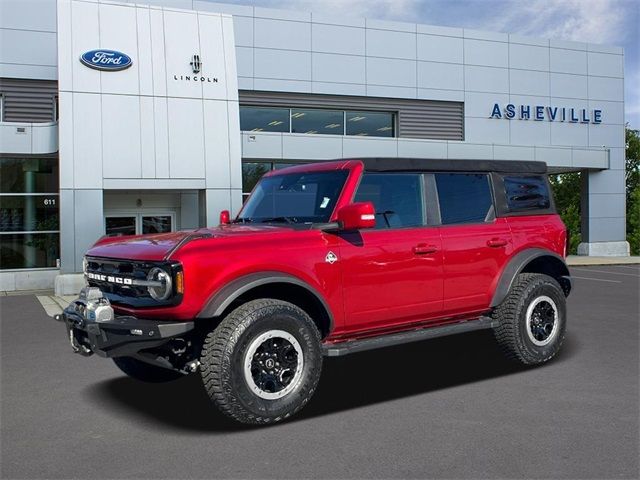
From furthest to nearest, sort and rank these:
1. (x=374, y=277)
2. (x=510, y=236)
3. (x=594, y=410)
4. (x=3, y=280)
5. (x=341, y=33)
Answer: (x=341, y=33) → (x=3, y=280) → (x=510, y=236) → (x=374, y=277) → (x=594, y=410)

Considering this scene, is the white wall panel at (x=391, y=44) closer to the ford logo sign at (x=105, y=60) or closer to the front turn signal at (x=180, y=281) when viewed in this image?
the ford logo sign at (x=105, y=60)

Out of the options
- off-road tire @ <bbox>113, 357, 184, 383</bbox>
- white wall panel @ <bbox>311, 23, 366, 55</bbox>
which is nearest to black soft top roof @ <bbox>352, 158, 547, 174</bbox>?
off-road tire @ <bbox>113, 357, 184, 383</bbox>

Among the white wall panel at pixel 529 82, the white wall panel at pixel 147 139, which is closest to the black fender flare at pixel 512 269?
the white wall panel at pixel 147 139

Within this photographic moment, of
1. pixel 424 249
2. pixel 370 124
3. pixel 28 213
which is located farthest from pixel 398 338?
pixel 370 124

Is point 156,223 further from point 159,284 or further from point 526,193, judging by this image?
point 159,284

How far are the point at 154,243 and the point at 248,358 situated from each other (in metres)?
1.15

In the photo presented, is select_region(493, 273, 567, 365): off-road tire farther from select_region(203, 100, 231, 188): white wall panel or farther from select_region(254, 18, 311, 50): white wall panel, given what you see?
select_region(254, 18, 311, 50): white wall panel

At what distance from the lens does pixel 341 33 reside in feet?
68.9

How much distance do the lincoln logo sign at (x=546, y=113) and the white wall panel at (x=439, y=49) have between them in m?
2.34

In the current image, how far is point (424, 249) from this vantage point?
5570 mm

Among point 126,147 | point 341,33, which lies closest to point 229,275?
point 126,147

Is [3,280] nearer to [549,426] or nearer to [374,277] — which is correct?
[374,277]

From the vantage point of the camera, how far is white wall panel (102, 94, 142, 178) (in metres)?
15.0

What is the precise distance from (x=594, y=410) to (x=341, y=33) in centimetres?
1810
